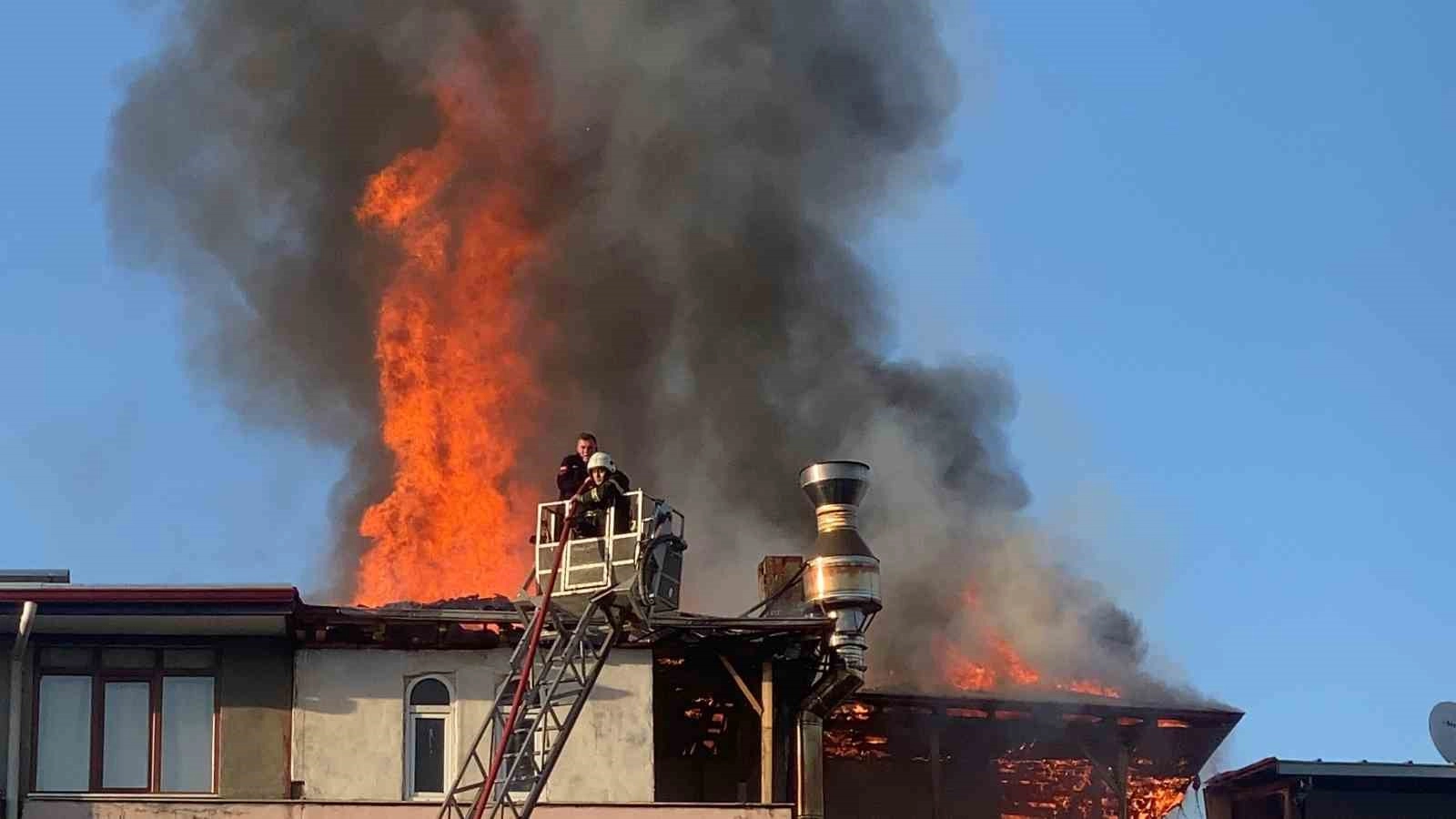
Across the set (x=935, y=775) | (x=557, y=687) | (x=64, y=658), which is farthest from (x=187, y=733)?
(x=935, y=775)

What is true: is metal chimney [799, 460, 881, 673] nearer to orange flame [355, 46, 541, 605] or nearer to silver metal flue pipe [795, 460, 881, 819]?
silver metal flue pipe [795, 460, 881, 819]

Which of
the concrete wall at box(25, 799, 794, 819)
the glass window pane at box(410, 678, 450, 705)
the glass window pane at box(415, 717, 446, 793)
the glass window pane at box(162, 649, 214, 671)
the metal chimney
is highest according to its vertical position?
the metal chimney

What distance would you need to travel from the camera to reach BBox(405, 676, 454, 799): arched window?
87.2 ft

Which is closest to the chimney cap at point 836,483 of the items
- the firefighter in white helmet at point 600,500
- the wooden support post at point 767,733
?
the wooden support post at point 767,733

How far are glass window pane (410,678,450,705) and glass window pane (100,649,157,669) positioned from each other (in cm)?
297

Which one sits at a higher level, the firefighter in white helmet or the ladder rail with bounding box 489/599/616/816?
the firefighter in white helmet

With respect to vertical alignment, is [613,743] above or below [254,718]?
below

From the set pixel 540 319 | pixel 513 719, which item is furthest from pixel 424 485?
pixel 513 719

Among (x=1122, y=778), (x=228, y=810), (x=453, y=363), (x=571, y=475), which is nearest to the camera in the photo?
(x=571, y=475)

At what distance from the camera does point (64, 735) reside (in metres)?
26.3

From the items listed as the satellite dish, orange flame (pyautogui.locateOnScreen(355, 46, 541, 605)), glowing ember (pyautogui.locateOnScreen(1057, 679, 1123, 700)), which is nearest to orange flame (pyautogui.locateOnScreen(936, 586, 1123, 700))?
glowing ember (pyautogui.locateOnScreen(1057, 679, 1123, 700))

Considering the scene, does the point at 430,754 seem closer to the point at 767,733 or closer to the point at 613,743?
the point at 613,743

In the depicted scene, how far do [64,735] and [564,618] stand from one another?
5.86 metres

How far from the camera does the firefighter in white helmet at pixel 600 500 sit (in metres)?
24.9
